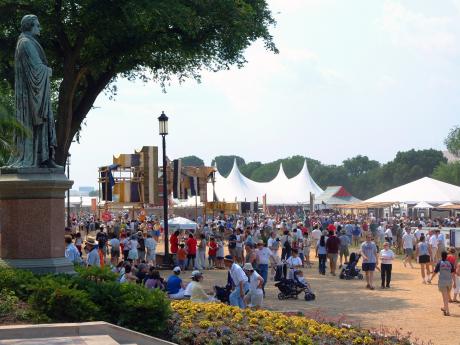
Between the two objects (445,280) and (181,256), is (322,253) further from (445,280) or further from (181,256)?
(445,280)

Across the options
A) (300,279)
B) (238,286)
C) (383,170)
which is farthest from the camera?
(383,170)

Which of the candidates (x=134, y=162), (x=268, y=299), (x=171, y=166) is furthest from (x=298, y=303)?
(x=171, y=166)

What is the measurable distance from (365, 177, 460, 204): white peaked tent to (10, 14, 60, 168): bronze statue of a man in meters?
36.4

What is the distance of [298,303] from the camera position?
66.1 feet

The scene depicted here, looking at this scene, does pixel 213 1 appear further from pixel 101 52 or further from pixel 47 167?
pixel 47 167

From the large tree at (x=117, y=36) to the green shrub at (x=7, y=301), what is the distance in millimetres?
14009

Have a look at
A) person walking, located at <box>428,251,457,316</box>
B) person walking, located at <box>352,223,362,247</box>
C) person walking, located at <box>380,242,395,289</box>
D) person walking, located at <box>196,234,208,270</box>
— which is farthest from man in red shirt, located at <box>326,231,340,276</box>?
person walking, located at <box>352,223,362,247</box>

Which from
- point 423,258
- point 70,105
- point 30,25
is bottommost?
point 423,258

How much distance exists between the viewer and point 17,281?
11430mm

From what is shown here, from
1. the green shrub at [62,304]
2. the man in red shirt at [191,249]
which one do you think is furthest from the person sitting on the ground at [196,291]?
the man in red shirt at [191,249]

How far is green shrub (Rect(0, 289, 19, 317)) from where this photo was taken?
34.7 feet

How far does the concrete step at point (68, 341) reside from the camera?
30.3ft

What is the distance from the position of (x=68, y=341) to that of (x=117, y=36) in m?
18.1

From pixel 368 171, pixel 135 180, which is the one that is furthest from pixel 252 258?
pixel 368 171
